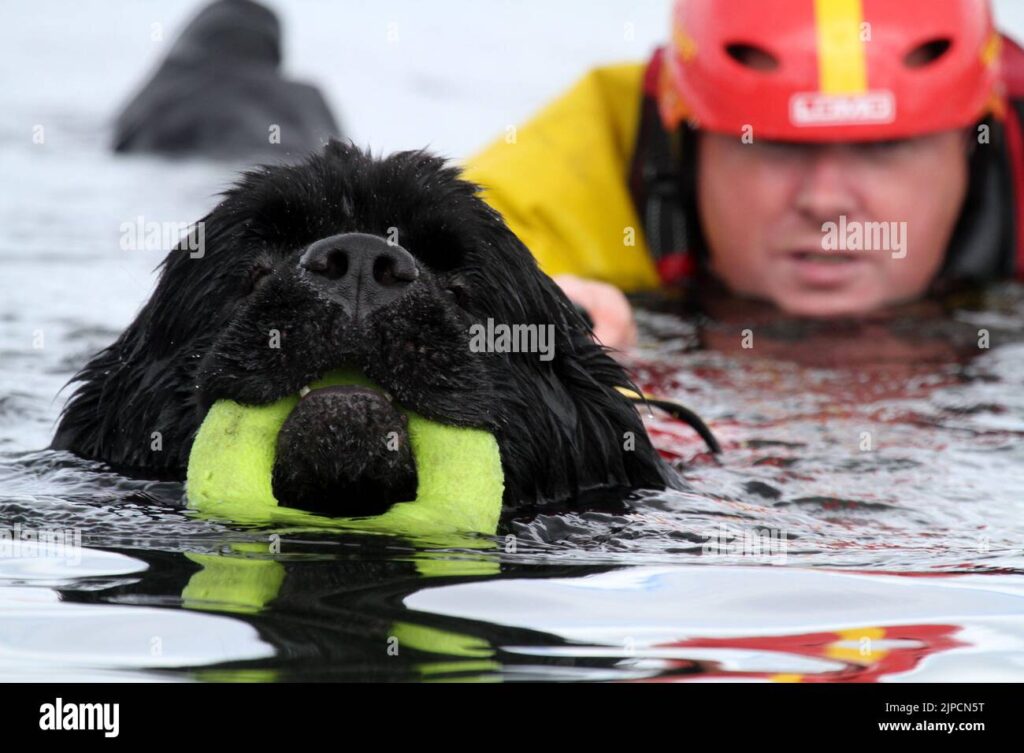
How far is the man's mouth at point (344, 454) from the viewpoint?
3.12 metres

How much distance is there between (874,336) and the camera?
6.33 meters

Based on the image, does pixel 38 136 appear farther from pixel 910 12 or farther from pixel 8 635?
pixel 8 635

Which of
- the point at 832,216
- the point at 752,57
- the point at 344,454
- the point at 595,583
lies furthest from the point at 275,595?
the point at 752,57

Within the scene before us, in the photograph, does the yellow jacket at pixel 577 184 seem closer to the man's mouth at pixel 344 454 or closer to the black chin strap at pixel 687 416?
the black chin strap at pixel 687 416

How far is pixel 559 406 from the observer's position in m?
3.70

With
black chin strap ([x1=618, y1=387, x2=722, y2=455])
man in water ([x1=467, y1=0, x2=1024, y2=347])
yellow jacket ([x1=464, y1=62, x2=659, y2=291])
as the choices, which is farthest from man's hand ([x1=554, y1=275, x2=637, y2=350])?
black chin strap ([x1=618, y1=387, x2=722, y2=455])

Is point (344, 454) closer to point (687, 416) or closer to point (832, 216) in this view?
point (687, 416)

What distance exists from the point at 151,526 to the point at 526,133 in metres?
4.29

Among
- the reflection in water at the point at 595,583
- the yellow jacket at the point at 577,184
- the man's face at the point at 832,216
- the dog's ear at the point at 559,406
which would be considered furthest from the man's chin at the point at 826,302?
the dog's ear at the point at 559,406

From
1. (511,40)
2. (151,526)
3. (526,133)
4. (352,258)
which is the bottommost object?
(151,526)

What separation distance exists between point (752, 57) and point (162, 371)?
385cm

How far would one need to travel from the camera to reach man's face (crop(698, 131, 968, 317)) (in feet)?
21.5

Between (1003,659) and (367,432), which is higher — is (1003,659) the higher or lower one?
the lower one

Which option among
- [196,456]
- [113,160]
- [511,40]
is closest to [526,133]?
[113,160]
